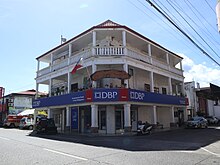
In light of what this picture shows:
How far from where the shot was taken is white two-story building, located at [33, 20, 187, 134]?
796 inches

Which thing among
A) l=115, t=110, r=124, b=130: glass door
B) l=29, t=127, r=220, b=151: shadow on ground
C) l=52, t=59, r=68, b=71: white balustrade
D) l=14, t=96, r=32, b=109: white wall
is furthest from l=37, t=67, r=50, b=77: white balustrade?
l=14, t=96, r=32, b=109: white wall

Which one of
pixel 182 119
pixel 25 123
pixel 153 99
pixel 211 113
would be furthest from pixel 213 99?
pixel 25 123

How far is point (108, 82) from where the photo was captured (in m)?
22.7

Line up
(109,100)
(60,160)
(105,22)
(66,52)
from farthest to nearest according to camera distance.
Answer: (66,52), (105,22), (109,100), (60,160)

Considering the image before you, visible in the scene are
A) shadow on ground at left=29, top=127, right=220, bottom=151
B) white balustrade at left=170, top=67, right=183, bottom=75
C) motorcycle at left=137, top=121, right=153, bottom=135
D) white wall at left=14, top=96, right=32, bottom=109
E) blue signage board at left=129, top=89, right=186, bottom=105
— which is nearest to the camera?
shadow on ground at left=29, top=127, right=220, bottom=151

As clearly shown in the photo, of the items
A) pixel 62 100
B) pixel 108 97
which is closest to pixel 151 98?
pixel 108 97

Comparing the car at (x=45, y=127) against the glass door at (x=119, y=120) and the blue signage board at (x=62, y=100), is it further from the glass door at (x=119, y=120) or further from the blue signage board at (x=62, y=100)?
the glass door at (x=119, y=120)

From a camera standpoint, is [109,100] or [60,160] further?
[109,100]

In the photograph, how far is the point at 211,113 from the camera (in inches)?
1945

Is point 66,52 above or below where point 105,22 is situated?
below

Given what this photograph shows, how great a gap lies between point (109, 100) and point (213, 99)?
129 feet

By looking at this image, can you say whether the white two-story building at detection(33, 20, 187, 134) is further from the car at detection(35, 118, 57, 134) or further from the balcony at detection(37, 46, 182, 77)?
the car at detection(35, 118, 57, 134)

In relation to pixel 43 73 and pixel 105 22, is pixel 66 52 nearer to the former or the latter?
pixel 43 73

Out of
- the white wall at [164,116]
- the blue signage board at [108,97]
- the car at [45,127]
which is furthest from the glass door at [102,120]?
the white wall at [164,116]
